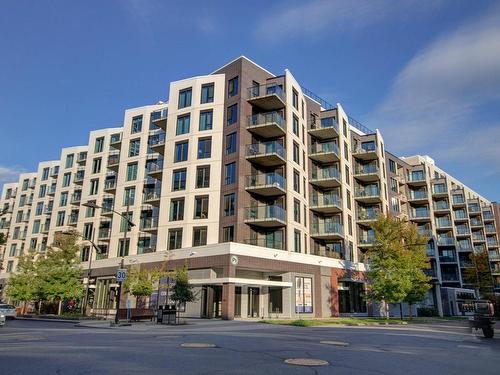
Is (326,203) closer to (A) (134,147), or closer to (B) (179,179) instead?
(B) (179,179)

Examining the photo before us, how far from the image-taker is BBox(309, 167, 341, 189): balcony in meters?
46.5

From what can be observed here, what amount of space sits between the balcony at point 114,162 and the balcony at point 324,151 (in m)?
23.7

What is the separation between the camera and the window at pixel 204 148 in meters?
40.5

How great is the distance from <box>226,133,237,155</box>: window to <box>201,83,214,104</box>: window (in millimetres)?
4948

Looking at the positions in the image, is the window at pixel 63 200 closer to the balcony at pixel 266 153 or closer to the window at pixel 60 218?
the window at pixel 60 218

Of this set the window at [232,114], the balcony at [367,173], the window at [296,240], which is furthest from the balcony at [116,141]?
the balcony at [367,173]

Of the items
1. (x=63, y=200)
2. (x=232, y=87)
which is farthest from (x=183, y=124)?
(x=63, y=200)

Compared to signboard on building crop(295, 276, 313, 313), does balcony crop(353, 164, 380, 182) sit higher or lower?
higher

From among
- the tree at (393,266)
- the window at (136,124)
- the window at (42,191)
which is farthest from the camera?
the window at (42,191)

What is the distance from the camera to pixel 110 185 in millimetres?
52906

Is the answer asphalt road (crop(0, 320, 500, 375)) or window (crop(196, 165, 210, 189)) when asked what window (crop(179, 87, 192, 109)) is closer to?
window (crop(196, 165, 210, 189))

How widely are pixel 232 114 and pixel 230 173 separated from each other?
238 inches

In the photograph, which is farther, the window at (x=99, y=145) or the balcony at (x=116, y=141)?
the window at (x=99, y=145)

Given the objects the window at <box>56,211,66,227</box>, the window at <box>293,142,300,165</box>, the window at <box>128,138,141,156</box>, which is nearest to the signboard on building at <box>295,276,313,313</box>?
the window at <box>293,142,300,165</box>
